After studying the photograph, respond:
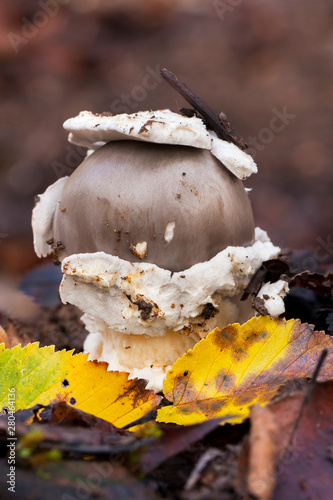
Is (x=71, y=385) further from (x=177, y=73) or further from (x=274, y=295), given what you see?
(x=177, y=73)

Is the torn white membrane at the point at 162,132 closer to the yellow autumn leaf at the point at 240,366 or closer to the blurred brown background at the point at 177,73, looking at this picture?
the yellow autumn leaf at the point at 240,366

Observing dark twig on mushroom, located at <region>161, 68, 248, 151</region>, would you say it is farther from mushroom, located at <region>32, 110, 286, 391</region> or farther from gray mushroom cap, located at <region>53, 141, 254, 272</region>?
gray mushroom cap, located at <region>53, 141, 254, 272</region>

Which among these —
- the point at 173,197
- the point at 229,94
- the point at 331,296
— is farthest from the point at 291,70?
the point at 173,197

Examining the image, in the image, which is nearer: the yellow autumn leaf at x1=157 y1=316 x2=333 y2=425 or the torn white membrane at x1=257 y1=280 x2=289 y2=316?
the yellow autumn leaf at x1=157 y1=316 x2=333 y2=425

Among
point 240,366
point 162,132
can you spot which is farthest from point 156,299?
point 162,132

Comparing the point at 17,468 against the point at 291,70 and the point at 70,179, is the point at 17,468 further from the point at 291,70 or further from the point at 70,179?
the point at 291,70

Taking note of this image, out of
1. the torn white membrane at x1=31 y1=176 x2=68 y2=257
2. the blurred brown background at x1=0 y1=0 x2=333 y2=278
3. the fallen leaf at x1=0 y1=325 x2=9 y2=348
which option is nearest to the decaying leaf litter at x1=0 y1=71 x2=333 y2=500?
the torn white membrane at x1=31 y1=176 x2=68 y2=257
